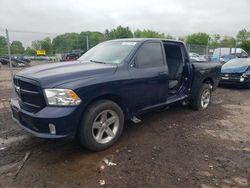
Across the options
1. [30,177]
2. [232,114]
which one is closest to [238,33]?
[232,114]

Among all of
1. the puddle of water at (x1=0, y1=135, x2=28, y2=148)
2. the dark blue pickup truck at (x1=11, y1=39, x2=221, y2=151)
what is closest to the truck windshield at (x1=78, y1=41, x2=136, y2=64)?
the dark blue pickup truck at (x1=11, y1=39, x2=221, y2=151)

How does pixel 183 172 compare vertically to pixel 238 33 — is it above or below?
below

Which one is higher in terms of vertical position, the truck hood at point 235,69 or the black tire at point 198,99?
the truck hood at point 235,69

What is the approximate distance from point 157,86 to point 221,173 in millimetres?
1968

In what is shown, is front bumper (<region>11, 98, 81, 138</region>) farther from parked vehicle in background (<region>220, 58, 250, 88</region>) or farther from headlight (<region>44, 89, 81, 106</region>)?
parked vehicle in background (<region>220, 58, 250, 88</region>)

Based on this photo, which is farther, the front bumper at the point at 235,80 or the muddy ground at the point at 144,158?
the front bumper at the point at 235,80

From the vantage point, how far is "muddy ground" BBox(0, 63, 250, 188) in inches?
119

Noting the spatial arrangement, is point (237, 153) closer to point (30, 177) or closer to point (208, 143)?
point (208, 143)

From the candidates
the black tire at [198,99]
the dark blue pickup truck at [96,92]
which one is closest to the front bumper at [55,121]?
the dark blue pickup truck at [96,92]

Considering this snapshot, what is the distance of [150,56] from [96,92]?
1.59 metres

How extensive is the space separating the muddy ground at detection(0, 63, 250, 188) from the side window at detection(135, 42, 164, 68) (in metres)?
1.37

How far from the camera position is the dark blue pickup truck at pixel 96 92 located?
3205 millimetres

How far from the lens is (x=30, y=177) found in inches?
121

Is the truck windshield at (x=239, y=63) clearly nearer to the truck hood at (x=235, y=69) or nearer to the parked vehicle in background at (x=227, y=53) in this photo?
the truck hood at (x=235, y=69)
